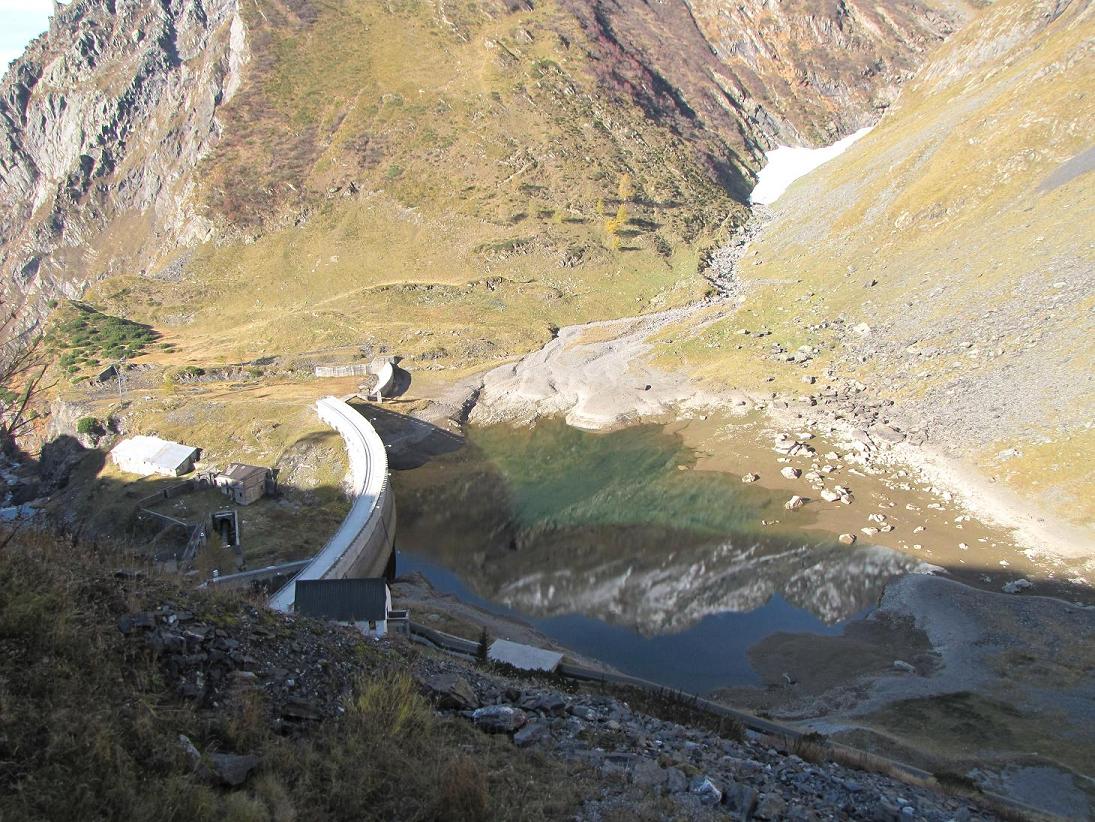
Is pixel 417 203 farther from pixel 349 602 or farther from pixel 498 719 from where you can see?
pixel 498 719

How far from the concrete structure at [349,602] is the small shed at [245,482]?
88.4 ft

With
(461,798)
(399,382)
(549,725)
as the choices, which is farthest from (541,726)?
(399,382)

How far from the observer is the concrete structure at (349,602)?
29547 mm

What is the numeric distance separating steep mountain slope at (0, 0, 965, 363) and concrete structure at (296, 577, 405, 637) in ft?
206

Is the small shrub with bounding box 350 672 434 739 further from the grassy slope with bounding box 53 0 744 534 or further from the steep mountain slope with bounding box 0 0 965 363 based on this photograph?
the steep mountain slope with bounding box 0 0 965 363

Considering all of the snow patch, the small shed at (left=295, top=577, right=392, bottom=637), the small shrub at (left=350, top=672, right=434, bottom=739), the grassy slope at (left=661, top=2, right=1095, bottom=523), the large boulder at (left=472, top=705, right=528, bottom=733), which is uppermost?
the snow patch

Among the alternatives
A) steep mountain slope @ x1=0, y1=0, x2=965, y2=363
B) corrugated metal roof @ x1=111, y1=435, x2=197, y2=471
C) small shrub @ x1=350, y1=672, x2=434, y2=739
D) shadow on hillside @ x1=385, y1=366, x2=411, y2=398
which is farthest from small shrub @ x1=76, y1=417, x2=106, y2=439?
small shrub @ x1=350, y1=672, x2=434, y2=739

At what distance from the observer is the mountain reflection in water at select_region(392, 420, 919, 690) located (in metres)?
39.1

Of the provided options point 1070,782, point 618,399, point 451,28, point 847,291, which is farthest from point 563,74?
point 1070,782

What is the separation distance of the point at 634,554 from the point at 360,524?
61.2 feet

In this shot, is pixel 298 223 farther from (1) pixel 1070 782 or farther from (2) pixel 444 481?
(1) pixel 1070 782

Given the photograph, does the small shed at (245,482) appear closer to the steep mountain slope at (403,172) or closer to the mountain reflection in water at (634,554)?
the mountain reflection in water at (634,554)

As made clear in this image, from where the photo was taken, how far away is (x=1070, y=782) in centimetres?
2403

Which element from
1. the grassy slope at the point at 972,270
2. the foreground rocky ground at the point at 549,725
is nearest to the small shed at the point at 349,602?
the foreground rocky ground at the point at 549,725
